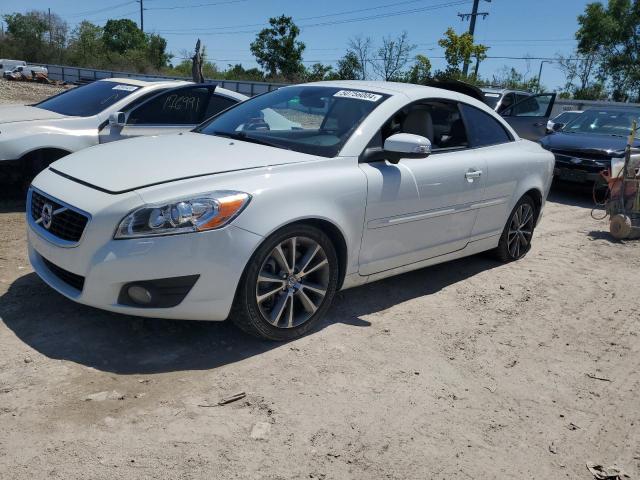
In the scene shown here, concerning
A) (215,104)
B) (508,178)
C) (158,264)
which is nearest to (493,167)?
(508,178)

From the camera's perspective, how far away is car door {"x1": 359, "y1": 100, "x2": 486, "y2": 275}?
3957mm

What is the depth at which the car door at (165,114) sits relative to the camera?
638 centimetres

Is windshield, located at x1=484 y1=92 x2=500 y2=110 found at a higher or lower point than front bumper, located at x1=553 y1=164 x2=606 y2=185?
higher

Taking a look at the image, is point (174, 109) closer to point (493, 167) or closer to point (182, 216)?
point (493, 167)

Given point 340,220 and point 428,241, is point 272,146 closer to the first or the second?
point 340,220

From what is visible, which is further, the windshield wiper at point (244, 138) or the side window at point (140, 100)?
the side window at point (140, 100)

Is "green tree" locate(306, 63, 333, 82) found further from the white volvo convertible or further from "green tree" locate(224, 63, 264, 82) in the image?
the white volvo convertible

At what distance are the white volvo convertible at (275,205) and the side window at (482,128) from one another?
0.06ft

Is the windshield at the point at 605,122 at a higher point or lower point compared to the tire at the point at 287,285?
higher

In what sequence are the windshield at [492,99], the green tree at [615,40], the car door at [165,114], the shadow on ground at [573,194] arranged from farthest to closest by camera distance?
the green tree at [615,40] < the windshield at [492,99] < the shadow on ground at [573,194] < the car door at [165,114]

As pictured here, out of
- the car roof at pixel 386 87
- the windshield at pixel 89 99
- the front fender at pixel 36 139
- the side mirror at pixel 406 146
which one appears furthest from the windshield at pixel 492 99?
the side mirror at pixel 406 146

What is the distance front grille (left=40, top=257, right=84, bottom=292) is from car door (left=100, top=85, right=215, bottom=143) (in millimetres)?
3068

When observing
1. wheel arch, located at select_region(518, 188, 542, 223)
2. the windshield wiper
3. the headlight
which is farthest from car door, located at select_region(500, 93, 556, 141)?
the headlight

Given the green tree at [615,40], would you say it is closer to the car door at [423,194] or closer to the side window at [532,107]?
the side window at [532,107]
